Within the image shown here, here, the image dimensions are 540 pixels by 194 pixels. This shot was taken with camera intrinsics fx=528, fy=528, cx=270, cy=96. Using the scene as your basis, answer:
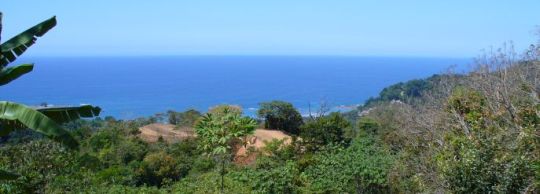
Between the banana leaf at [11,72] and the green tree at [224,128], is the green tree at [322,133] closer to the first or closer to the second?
the green tree at [224,128]

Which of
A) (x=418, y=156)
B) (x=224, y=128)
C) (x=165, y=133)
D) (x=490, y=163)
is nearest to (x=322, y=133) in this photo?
(x=418, y=156)

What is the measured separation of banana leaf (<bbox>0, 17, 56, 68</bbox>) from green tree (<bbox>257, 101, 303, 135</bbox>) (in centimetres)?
2585

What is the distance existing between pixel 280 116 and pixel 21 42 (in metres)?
26.3

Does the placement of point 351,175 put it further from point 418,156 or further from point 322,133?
point 322,133

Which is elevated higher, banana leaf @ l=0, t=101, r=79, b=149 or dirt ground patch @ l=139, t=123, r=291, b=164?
banana leaf @ l=0, t=101, r=79, b=149

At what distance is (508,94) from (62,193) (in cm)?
848

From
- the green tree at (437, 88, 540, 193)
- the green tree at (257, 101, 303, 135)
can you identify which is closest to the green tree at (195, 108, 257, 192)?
the green tree at (437, 88, 540, 193)

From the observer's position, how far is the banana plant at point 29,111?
328 cm

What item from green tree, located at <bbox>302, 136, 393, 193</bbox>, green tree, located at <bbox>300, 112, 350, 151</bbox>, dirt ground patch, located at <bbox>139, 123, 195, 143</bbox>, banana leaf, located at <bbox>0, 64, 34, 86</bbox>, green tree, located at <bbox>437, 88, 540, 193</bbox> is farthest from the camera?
dirt ground patch, located at <bbox>139, 123, 195, 143</bbox>

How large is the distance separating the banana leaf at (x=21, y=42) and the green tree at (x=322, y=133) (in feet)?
53.1

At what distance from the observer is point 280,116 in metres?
Answer: 30.1

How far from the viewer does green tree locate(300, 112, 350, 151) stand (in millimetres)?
20625

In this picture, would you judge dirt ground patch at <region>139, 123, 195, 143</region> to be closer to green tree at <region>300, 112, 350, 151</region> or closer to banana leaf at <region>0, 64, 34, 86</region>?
green tree at <region>300, 112, 350, 151</region>

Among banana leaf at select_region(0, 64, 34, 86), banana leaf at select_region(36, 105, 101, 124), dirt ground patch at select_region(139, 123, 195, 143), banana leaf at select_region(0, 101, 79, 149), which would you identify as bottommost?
dirt ground patch at select_region(139, 123, 195, 143)
